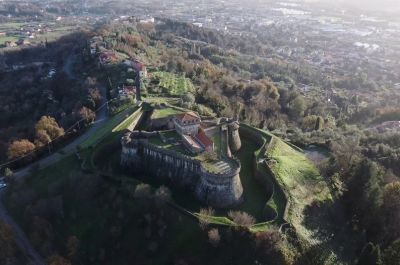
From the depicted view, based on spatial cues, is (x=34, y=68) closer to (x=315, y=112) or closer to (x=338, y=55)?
(x=315, y=112)

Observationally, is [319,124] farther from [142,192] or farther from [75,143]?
[142,192]

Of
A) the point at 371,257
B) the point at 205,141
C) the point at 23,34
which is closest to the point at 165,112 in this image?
the point at 205,141

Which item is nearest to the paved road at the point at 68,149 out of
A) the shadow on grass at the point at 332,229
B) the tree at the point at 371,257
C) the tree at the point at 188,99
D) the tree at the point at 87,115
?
the tree at the point at 87,115

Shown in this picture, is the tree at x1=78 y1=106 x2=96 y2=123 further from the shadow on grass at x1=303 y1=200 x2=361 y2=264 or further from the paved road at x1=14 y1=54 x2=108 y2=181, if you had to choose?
the shadow on grass at x1=303 y1=200 x2=361 y2=264

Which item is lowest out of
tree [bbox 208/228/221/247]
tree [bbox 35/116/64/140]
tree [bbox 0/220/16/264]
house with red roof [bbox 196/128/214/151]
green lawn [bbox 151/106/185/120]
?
tree [bbox 0/220/16/264]

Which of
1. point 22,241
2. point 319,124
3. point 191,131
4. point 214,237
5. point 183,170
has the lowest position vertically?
point 22,241

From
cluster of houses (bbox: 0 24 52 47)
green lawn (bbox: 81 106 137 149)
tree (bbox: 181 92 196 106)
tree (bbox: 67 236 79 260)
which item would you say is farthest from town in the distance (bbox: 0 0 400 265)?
cluster of houses (bbox: 0 24 52 47)
